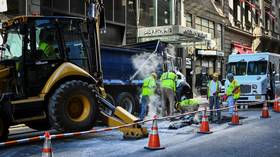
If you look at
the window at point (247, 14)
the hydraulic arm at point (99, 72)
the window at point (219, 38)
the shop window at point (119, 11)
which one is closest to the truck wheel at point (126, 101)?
the hydraulic arm at point (99, 72)

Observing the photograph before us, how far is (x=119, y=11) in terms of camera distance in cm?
2528

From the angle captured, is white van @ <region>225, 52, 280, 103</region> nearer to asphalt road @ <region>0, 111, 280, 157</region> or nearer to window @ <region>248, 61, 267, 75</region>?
window @ <region>248, 61, 267, 75</region>

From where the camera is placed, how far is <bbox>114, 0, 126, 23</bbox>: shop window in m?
24.9

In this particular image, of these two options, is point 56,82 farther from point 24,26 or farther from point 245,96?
point 245,96

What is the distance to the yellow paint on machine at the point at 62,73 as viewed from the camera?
9898 millimetres

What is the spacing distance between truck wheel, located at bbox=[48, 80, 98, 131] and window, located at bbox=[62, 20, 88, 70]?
0.72 meters

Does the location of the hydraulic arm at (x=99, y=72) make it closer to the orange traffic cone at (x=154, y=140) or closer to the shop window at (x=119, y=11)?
the orange traffic cone at (x=154, y=140)

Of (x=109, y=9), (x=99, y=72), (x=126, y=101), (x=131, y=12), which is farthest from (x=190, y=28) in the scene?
(x=99, y=72)

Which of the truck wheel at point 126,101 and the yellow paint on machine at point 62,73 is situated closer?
the yellow paint on machine at point 62,73

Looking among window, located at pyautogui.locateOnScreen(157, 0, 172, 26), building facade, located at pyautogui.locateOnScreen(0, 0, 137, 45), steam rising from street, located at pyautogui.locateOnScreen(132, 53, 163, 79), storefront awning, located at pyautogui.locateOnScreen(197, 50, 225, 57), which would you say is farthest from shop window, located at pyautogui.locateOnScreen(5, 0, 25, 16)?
storefront awning, located at pyautogui.locateOnScreen(197, 50, 225, 57)

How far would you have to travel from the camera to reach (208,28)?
3591 cm

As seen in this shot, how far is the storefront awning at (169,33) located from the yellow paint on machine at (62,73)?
15.4 m

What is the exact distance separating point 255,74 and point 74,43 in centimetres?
1293

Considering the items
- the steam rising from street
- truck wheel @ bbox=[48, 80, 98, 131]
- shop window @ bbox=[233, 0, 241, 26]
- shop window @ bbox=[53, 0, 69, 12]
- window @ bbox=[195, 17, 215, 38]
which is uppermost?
shop window @ bbox=[233, 0, 241, 26]
